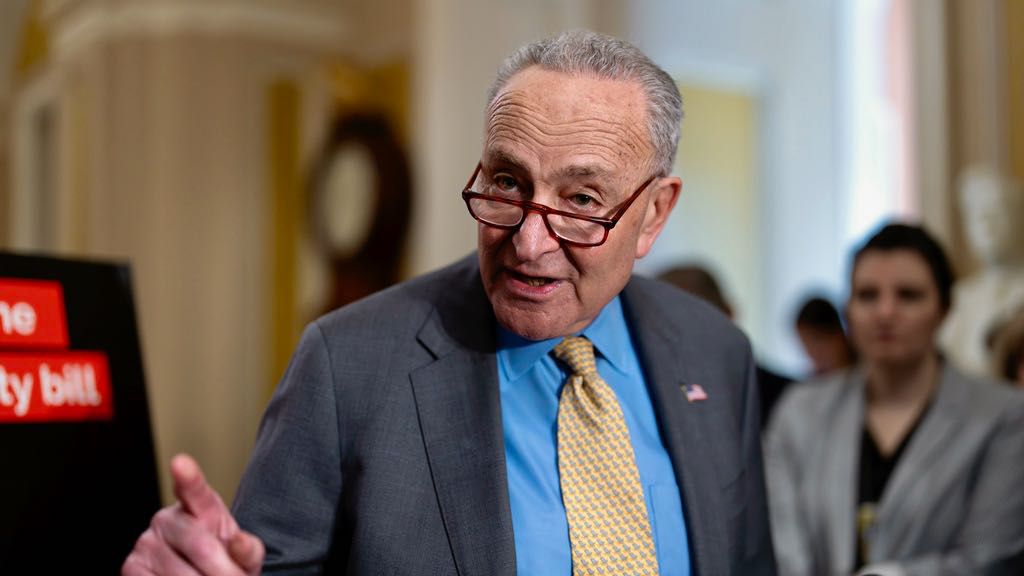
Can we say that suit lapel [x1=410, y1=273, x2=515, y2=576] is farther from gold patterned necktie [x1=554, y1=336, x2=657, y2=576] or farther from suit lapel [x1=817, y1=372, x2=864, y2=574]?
suit lapel [x1=817, y1=372, x2=864, y2=574]

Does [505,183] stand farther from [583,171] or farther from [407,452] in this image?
[407,452]

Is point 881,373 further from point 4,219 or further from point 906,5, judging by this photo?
point 4,219

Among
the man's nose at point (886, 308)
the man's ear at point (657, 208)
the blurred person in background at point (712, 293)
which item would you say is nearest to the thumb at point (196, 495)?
the man's ear at point (657, 208)

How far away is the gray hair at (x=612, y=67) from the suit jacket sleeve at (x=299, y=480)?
0.48 metres

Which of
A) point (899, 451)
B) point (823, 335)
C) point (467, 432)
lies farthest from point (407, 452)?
point (823, 335)

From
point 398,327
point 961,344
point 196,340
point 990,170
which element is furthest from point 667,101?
point 196,340

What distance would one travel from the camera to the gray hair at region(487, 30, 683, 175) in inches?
60.0

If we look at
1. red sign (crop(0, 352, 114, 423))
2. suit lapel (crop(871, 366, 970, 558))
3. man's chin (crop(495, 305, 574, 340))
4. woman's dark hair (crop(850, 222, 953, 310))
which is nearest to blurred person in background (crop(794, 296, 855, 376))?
woman's dark hair (crop(850, 222, 953, 310))

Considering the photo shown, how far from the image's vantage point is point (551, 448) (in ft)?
5.29

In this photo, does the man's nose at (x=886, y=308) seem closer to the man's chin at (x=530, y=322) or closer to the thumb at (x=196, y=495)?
the man's chin at (x=530, y=322)

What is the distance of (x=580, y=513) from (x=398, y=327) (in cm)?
37

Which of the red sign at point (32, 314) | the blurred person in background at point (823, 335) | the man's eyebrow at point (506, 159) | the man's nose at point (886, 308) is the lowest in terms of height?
the blurred person in background at point (823, 335)

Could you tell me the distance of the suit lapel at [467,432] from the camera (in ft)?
4.91

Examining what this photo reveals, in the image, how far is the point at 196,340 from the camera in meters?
7.29
